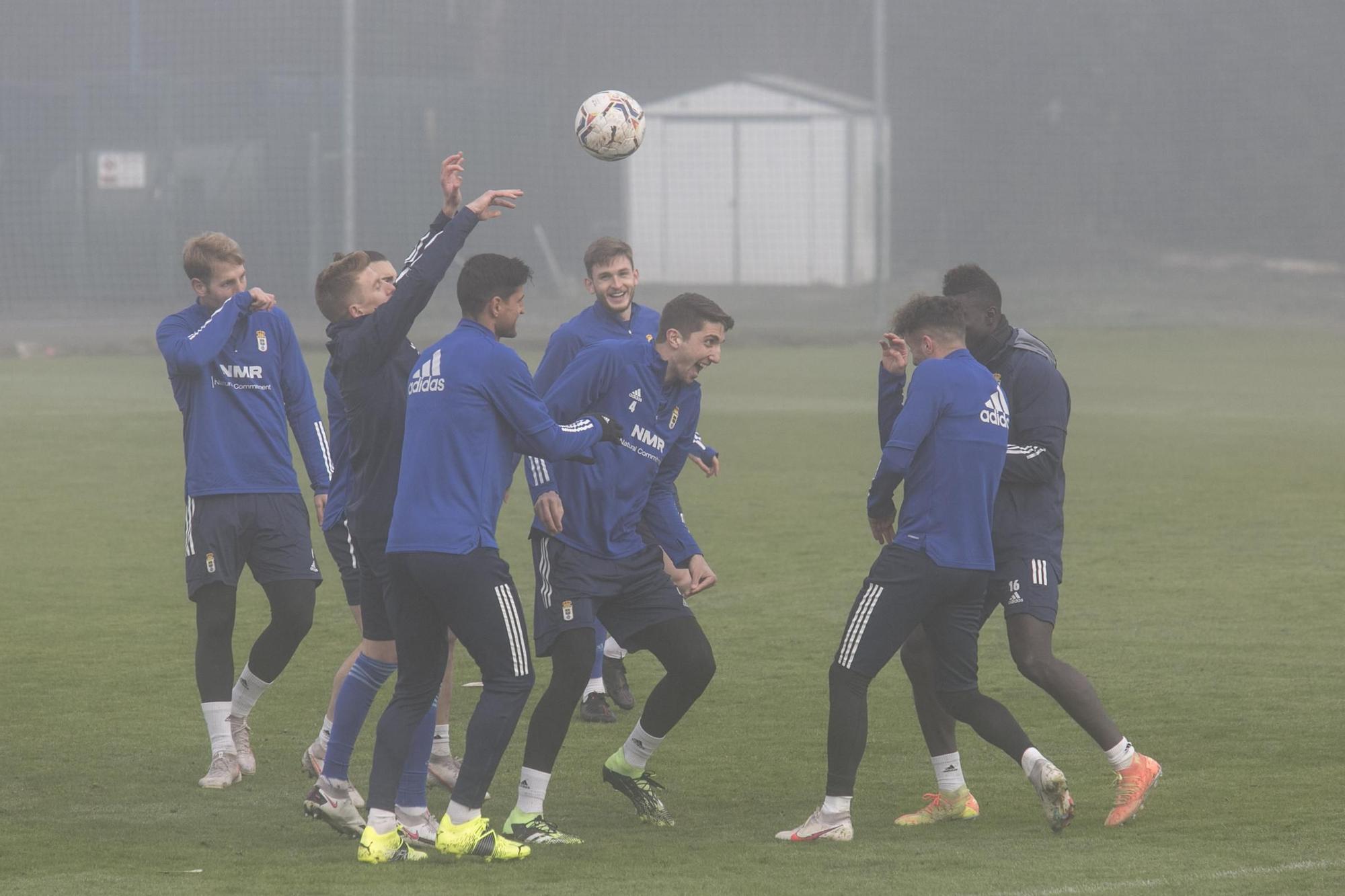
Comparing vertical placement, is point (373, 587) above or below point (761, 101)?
below

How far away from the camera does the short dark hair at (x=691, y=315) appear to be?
629cm

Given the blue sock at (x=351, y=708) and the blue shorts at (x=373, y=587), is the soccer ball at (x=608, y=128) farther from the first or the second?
the blue sock at (x=351, y=708)

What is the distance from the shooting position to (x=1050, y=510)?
6.41m

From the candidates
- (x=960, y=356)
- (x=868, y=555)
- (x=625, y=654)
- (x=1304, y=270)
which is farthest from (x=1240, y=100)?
(x=960, y=356)

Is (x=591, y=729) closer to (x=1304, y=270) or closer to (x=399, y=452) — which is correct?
(x=399, y=452)

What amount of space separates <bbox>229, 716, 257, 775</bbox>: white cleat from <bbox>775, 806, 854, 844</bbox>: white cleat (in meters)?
2.25

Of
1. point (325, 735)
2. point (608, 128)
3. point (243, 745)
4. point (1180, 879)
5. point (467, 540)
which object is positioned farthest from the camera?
point (608, 128)

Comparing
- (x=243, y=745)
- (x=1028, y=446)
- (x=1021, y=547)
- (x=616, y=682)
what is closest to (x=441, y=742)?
(x=243, y=745)

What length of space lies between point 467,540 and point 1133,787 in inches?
96.5

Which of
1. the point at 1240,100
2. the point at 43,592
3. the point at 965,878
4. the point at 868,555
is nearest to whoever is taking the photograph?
the point at 965,878

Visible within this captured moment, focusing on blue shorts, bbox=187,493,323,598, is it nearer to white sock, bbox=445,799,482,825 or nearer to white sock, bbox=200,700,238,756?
white sock, bbox=200,700,238,756

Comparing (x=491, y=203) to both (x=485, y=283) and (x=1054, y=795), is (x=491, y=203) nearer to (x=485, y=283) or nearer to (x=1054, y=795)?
(x=485, y=283)

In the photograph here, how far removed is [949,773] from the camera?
6.25 meters

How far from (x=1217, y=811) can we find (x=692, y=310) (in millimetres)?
2534
